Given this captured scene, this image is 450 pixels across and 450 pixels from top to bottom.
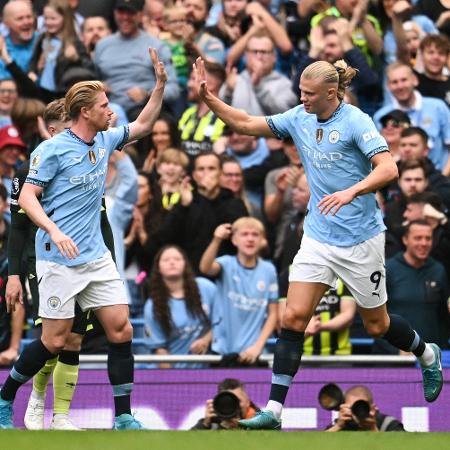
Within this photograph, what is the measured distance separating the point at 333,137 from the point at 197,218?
431 centimetres

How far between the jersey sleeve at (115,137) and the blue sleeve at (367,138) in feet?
5.18

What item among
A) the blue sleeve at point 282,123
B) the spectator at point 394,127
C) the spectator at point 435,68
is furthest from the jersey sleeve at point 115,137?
the spectator at point 435,68

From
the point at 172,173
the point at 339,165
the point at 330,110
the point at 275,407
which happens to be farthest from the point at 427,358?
the point at 172,173

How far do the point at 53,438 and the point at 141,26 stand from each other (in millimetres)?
8741

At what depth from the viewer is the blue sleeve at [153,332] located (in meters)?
12.8

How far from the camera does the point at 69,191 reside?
9492mm

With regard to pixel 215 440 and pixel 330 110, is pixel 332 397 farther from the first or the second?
pixel 215 440

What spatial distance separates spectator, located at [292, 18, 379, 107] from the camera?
15102mm

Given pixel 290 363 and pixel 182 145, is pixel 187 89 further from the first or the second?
pixel 290 363

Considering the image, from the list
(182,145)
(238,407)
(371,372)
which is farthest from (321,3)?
(238,407)

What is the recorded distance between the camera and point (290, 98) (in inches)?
601

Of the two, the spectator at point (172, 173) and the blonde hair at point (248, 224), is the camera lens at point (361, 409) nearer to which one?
the blonde hair at point (248, 224)

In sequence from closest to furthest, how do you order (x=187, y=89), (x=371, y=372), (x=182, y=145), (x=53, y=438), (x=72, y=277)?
(x=53, y=438), (x=72, y=277), (x=371, y=372), (x=182, y=145), (x=187, y=89)

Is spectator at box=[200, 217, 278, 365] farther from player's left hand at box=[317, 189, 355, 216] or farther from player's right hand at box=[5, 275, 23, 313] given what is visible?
player's left hand at box=[317, 189, 355, 216]
